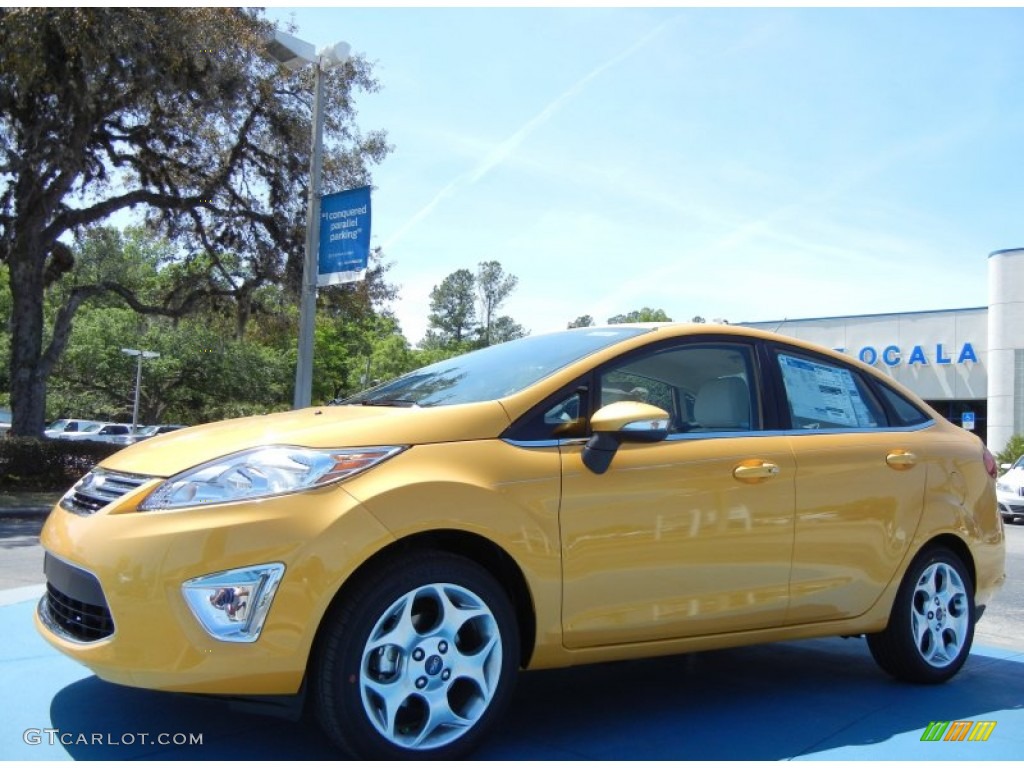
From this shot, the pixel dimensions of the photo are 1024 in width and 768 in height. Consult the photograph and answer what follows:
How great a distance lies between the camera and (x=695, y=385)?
4117 millimetres

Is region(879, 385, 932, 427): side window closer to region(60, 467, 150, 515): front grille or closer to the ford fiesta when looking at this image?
the ford fiesta

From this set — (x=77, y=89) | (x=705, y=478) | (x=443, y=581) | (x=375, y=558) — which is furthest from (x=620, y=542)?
(x=77, y=89)

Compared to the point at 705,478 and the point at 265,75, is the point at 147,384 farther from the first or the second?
the point at 705,478

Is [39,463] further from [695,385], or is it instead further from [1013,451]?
[1013,451]

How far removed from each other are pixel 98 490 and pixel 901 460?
11.5ft

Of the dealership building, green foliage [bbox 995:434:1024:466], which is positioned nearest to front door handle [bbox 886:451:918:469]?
green foliage [bbox 995:434:1024:466]

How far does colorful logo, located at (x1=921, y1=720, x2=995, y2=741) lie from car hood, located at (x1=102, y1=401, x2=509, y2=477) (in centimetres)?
218

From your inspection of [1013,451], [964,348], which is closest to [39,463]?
[1013,451]

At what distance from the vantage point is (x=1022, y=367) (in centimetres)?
3122

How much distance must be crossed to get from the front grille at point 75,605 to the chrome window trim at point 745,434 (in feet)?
4.75

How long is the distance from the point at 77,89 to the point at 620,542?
15.1 m

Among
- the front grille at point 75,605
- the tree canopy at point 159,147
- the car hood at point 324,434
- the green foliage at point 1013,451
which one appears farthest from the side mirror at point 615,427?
the green foliage at point 1013,451

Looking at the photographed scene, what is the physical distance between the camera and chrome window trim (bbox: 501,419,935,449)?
11.3ft

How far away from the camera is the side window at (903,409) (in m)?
4.74
